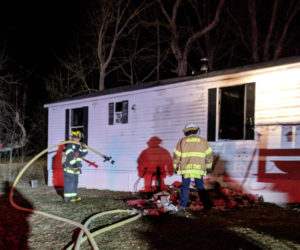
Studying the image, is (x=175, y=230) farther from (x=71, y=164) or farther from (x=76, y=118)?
(x=76, y=118)

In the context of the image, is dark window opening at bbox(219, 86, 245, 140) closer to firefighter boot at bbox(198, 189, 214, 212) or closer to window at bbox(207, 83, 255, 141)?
window at bbox(207, 83, 255, 141)

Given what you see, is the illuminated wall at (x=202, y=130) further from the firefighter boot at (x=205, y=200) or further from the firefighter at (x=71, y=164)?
the firefighter at (x=71, y=164)

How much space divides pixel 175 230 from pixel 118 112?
6.41m

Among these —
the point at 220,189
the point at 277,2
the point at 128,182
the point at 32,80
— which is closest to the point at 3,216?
the point at 128,182

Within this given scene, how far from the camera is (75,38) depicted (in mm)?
22766

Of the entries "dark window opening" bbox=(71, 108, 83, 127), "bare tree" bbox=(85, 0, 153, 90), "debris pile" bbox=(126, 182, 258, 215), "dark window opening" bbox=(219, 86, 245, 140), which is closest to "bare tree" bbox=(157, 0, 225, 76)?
"bare tree" bbox=(85, 0, 153, 90)

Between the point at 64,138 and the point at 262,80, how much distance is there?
27.4 feet

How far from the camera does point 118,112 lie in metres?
10.9

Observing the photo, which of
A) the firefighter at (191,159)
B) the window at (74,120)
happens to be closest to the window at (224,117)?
the firefighter at (191,159)

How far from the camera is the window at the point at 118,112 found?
1059cm

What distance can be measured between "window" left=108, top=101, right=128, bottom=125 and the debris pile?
3.73m

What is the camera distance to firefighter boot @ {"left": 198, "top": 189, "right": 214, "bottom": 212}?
642 centimetres

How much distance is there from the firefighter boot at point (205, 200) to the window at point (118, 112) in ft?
15.7

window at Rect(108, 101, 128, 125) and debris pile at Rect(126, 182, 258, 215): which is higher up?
window at Rect(108, 101, 128, 125)
